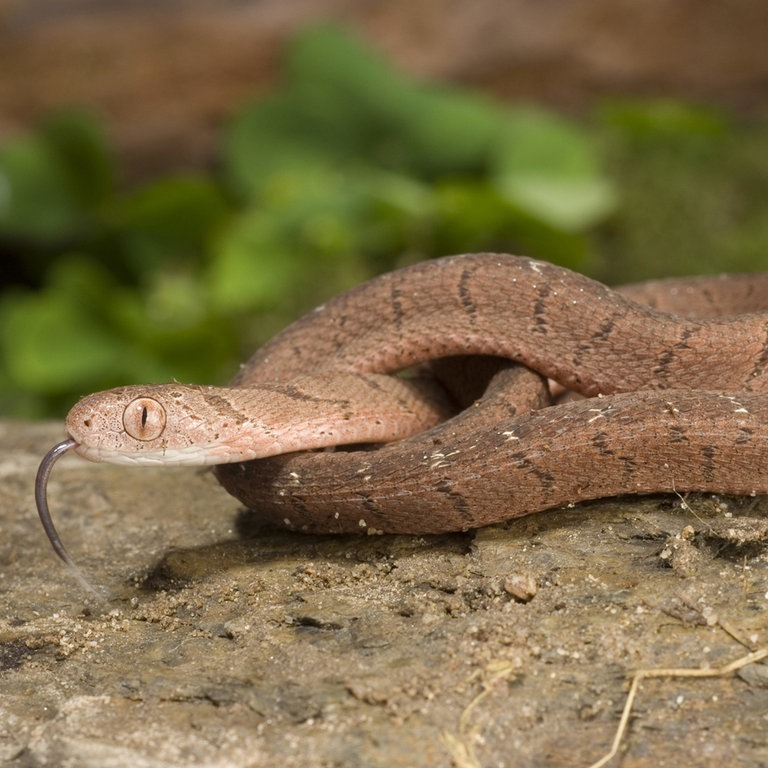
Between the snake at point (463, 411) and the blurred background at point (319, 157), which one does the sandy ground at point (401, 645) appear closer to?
the snake at point (463, 411)

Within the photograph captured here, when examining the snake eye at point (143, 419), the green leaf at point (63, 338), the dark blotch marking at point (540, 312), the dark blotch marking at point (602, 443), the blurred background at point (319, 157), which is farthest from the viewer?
the blurred background at point (319, 157)

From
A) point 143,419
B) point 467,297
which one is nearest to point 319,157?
point 467,297

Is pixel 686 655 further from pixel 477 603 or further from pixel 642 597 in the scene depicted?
pixel 477 603

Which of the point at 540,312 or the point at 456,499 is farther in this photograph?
the point at 540,312

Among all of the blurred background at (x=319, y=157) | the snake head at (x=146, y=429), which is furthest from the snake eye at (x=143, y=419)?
the blurred background at (x=319, y=157)

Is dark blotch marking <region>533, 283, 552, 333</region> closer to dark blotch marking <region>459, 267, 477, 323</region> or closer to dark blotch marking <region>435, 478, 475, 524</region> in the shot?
dark blotch marking <region>459, 267, 477, 323</region>

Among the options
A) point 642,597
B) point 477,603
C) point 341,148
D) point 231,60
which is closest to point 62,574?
point 477,603

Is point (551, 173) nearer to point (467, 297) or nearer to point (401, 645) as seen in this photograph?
point (467, 297)
